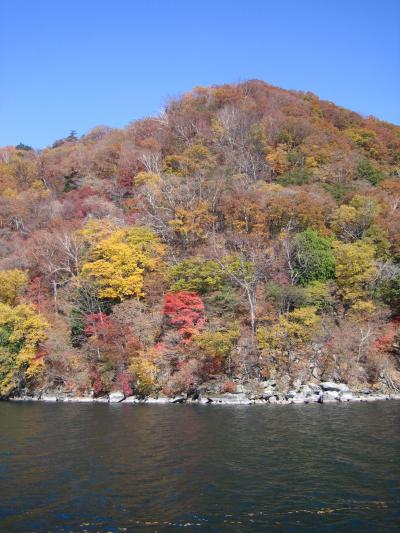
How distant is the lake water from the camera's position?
12594 mm

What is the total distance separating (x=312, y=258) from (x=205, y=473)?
30165mm

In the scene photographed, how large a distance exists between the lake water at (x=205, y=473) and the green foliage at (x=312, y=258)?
703 inches

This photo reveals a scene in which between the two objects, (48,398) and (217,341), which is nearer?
(217,341)

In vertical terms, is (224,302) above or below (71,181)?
below

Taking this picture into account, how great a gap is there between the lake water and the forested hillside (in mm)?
10600

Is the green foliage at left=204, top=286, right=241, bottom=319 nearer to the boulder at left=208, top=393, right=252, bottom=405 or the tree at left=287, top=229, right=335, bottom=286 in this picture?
the tree at left=287, top=229, right=335, bottom=286

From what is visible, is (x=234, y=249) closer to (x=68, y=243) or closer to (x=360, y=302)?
(x=360, y=302)

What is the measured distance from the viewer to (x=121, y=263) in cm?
4597

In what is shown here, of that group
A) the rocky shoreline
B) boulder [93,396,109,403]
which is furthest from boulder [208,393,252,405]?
boulder [93,396,109,403]

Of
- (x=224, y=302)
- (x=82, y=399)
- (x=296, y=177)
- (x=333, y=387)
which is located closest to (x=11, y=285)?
(x=82, y=399)

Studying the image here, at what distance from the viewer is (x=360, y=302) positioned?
132 feet

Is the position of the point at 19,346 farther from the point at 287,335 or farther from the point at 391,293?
the point at 391,293

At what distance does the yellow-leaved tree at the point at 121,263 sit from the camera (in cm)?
4466

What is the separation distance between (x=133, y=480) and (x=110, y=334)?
26.2m
